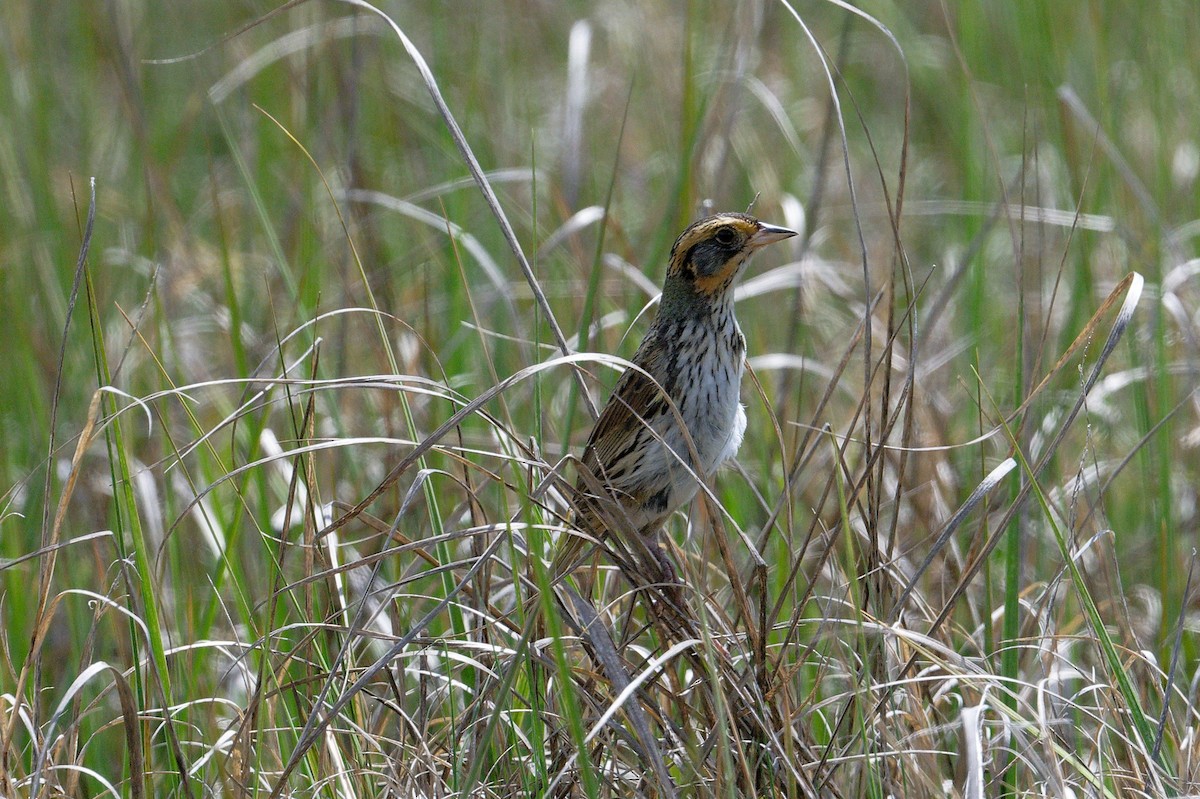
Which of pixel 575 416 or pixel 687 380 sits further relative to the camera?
pixel 575 416

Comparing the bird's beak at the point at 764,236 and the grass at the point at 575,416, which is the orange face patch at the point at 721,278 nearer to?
the bird's beak at the point at 764,236

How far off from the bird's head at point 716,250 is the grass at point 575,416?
1.07ft

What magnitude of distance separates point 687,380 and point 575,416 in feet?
5.42

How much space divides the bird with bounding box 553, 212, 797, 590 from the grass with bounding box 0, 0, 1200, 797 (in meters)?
0.17

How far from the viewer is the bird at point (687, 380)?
11.4 feet

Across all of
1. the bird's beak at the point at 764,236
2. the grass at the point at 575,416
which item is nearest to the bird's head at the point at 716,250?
the bird's beak at the point at 764,236

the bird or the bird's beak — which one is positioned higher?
the bird's beak

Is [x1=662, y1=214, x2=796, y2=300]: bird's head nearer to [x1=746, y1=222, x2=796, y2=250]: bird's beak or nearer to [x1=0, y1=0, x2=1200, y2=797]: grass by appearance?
[x1=746, y1=222, x2=796, y2=250]: bird's beak

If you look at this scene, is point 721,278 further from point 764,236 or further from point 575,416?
point 575,416

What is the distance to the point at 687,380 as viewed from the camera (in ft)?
11.5

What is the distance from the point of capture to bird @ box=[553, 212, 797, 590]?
11.4 ft

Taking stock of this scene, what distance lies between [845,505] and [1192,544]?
2719 mm

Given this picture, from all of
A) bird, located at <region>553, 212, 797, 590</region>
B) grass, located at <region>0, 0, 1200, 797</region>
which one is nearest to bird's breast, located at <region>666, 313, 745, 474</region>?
bird, located at <region>553, 212, 797, 590</region>

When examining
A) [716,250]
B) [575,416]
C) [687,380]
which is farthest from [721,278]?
[575,416]
